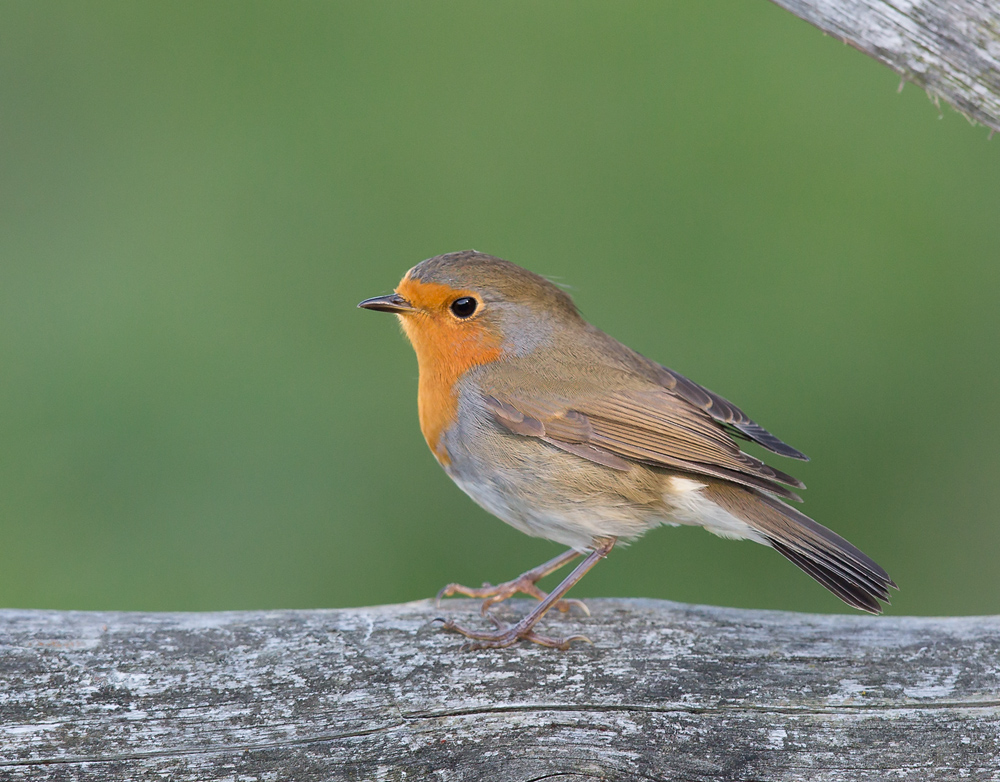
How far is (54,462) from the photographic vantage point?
16.7ft

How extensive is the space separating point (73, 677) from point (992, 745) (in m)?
2.16

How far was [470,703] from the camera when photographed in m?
2.68

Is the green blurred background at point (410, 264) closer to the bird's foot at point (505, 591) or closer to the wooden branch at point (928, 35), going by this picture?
the bird's foot at point (505, 591)

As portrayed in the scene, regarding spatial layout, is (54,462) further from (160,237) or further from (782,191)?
(782,191)

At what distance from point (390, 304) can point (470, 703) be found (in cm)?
145

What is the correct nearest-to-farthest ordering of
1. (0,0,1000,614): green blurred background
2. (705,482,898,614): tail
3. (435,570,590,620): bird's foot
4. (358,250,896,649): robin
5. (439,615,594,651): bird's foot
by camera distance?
(439,615,594,651): bird's foot < (705,482,898,614): tail < (358,250,896,649): robin < (435,570,590,620): bird's foot < (0,0,1000,614): green blurred background

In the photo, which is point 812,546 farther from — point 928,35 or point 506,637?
point 928,35

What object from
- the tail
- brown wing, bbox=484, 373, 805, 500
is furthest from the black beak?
the tail

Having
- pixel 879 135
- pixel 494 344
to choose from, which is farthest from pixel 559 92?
pixel 494 344

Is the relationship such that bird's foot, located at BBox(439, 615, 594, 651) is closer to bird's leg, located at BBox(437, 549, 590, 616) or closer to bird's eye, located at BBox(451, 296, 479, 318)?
bird's leg, located at BBox(437, 549, 590, 616)

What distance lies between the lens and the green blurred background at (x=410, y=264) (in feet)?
16.4

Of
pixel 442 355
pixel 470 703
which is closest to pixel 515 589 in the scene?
pixel 442 355

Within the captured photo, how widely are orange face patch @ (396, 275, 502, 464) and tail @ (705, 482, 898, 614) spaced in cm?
88

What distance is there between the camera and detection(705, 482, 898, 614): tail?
3139 millimetres
